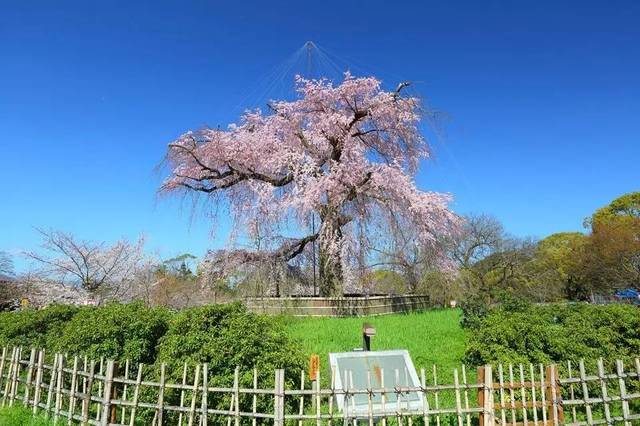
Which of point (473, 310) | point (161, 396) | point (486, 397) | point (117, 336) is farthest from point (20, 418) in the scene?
point (473, 310)

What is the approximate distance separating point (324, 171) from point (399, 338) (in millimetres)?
7512

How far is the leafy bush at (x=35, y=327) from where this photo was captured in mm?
9117

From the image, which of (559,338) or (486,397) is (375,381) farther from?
(559,338)

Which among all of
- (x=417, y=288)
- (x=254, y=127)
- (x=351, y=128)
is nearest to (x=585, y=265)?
(x=417, y=288)

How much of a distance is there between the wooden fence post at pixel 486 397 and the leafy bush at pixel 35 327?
7.59 metres

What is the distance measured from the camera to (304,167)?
16.1m

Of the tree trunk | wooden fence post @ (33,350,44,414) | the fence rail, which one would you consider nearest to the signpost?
the fence rail

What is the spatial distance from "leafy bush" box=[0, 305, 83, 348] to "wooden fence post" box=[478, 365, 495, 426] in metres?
7.59

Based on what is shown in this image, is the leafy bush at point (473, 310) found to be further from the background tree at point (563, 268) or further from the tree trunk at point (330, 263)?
the background tree at point (563, 268)

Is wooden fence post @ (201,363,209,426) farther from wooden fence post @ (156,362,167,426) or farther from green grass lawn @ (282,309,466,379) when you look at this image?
green grass lawn @ (282,309,466,379)

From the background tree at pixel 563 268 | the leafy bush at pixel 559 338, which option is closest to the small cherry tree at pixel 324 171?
the leafy bush at pixel 559 338

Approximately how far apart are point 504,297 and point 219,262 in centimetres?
1050

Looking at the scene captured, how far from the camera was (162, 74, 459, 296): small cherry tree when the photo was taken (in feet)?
51.6

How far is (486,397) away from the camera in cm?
548
